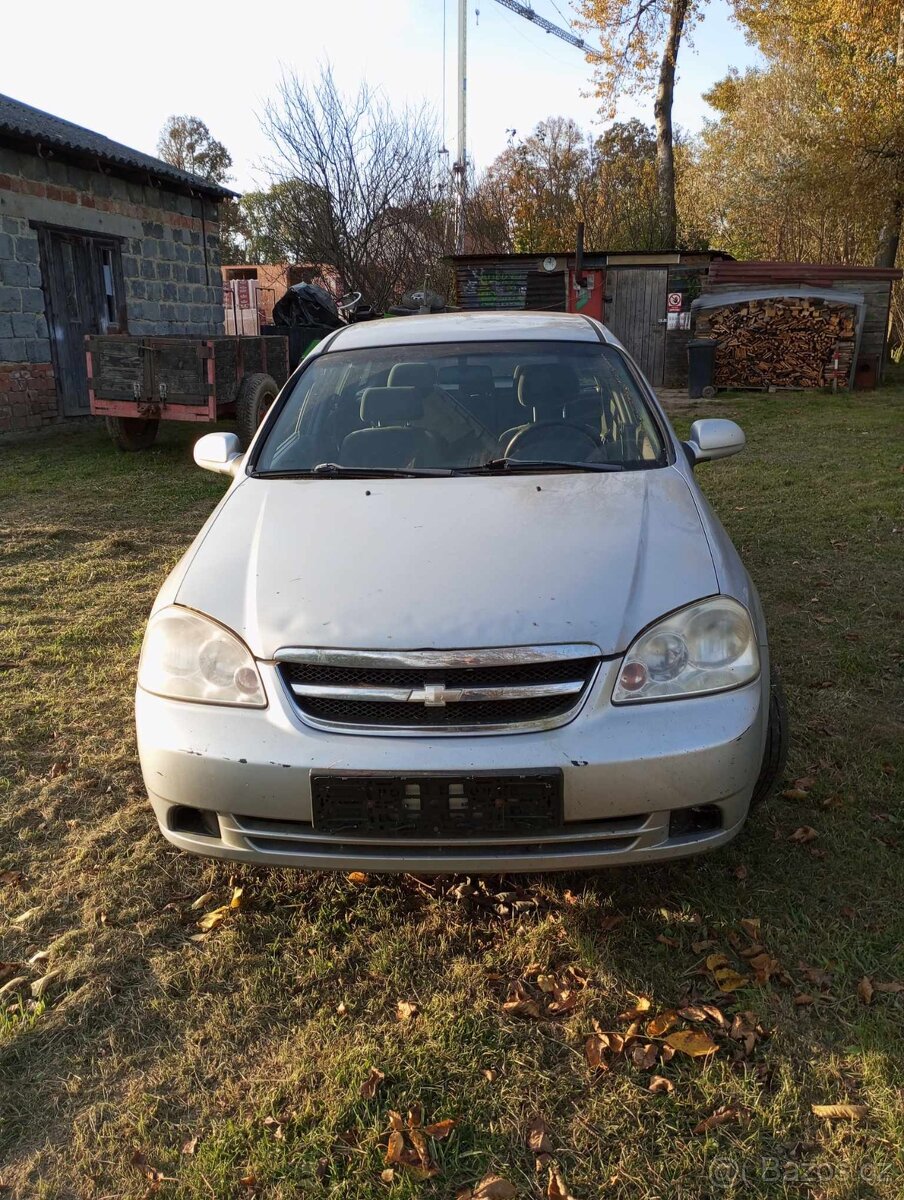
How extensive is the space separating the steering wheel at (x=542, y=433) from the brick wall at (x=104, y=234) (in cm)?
973

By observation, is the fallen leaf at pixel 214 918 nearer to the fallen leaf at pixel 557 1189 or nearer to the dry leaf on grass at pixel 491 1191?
the dry leaf on grass at pixel 491 1191

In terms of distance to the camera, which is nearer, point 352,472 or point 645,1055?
point 645,1055

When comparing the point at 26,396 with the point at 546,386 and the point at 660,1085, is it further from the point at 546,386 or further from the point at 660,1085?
the point at 660,1085

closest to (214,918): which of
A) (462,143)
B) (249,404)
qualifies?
(249,404)

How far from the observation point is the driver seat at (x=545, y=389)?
3.39 metres

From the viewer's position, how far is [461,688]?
212 centimetres

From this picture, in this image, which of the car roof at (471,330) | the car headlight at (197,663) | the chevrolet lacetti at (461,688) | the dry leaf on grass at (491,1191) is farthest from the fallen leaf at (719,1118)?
the car roof at (471,330)

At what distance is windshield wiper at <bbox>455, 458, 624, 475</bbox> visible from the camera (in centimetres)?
303

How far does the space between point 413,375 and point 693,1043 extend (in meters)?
2.56

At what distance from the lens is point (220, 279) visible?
15633 mm

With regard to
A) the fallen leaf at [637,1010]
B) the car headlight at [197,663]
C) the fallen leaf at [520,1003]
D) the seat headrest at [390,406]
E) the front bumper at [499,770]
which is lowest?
the fallen leaf at [520,1003]

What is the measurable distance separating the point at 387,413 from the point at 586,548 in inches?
51.4

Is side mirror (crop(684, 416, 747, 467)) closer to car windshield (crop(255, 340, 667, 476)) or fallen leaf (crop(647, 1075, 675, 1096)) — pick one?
car windshield (crop(255, 340, 667, 476))

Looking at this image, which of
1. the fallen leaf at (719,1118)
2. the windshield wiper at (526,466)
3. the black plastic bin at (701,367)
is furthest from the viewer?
the black plastic bin at (701,367)
